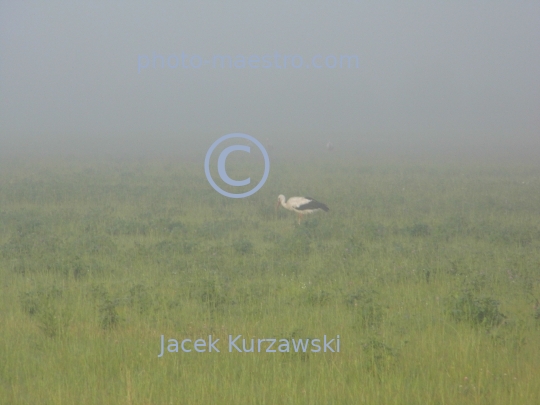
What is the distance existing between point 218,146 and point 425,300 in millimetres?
2459

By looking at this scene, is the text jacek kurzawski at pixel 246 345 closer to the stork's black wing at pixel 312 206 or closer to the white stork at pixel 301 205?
the white stork at pixel 301 205

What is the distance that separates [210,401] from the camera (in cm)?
452

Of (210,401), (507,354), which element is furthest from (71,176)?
(507,354)

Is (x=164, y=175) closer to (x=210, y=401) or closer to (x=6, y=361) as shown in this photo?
(x=6, y=361)

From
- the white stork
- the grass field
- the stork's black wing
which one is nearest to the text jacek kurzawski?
the grass field

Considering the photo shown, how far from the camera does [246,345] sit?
17.9 feet

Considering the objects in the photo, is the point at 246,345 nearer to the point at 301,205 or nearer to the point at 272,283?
the point at 272,283

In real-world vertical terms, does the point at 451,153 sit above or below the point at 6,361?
above

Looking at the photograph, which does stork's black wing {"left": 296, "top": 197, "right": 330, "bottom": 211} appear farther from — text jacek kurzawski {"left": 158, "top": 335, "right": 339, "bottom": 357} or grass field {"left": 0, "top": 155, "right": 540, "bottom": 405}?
text jacek kurzawski {"left": 158, "top": 335, "right": 339, "bottom": 357}

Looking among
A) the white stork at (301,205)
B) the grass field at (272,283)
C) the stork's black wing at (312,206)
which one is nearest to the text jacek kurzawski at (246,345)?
the grass field at (272,283)

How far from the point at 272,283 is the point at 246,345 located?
1401 mm

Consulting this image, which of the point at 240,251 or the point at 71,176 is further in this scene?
the point at 71,176

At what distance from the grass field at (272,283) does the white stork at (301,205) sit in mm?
155

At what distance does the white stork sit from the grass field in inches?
6.1
